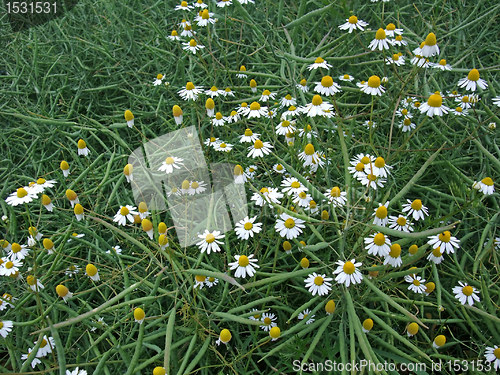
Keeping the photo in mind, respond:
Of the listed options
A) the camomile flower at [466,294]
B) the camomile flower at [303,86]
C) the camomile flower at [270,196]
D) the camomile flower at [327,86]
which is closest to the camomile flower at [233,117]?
the camomile flower at [303,86]

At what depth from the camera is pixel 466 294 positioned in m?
1.50

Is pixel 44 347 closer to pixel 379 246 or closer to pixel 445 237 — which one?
pixel 379 246

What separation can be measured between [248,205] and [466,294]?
940mm

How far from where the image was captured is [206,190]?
183cm

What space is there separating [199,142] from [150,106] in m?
0.56

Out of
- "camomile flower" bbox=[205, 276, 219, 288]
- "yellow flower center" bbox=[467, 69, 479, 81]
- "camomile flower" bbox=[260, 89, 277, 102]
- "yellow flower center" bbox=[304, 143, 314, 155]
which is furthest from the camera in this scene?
"camomile flower" bbox=[260, 89, 277, 102]

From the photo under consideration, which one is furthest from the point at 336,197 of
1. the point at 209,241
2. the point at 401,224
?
the point at 209,241

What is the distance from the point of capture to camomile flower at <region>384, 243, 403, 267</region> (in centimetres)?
126

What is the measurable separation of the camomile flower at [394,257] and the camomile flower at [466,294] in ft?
1.32

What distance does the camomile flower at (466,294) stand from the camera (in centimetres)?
148

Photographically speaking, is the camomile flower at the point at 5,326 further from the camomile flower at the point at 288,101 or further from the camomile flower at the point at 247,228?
the camomile flower at the point at 288,101

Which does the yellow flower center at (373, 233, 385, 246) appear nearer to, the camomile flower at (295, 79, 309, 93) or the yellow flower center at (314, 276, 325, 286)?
the yellow flower center at (314, 276, 325, 286)

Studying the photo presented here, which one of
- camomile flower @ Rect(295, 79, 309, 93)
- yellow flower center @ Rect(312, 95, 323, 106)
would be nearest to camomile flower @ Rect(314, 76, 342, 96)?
yellow flower center @ Rect(312, 95, 323, 106)

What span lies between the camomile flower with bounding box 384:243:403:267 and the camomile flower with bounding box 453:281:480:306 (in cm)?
40
